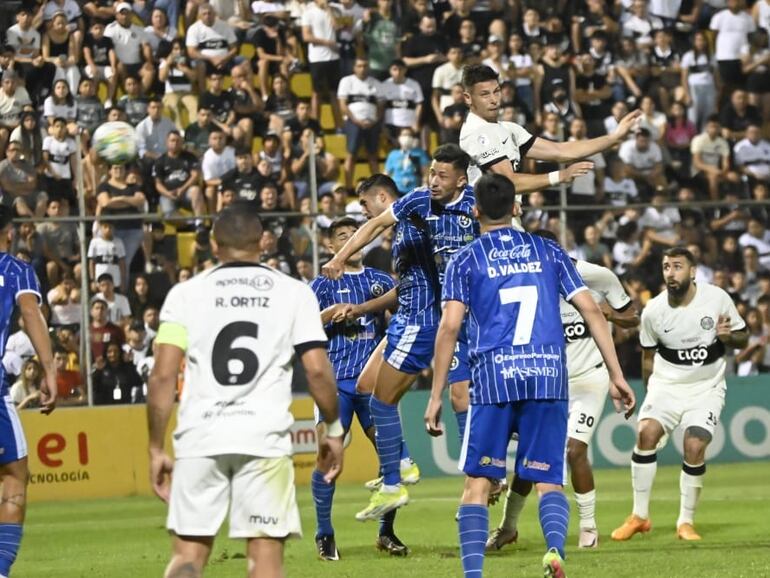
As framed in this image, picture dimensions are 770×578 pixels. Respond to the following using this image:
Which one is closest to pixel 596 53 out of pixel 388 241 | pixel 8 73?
pixel 388 241

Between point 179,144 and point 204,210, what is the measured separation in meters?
1.17

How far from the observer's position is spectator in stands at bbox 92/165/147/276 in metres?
19.1

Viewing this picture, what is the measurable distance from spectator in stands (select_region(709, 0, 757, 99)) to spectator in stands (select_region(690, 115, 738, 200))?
76.7 inches

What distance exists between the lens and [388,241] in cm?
2006

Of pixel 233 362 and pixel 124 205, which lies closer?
A: pixel 233 362

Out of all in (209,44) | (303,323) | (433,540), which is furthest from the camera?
(209,44)

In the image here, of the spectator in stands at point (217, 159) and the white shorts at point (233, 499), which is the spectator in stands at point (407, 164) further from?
the white shorts at point (233, 499)

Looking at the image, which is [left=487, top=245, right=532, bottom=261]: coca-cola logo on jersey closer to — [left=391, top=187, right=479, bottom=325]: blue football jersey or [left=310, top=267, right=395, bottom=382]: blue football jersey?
[left=391, top=187, right=479, bottom=325]: blue football jersey

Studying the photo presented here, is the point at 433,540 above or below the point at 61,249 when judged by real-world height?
below

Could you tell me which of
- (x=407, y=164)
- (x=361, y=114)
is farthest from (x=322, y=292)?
(x=361, y=114)

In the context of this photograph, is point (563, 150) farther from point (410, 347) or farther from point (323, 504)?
point (323, 504)

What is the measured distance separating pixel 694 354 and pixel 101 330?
8227 millimetres

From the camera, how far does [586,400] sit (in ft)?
41.5

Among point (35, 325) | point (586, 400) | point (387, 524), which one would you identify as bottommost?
point (387, 524)
